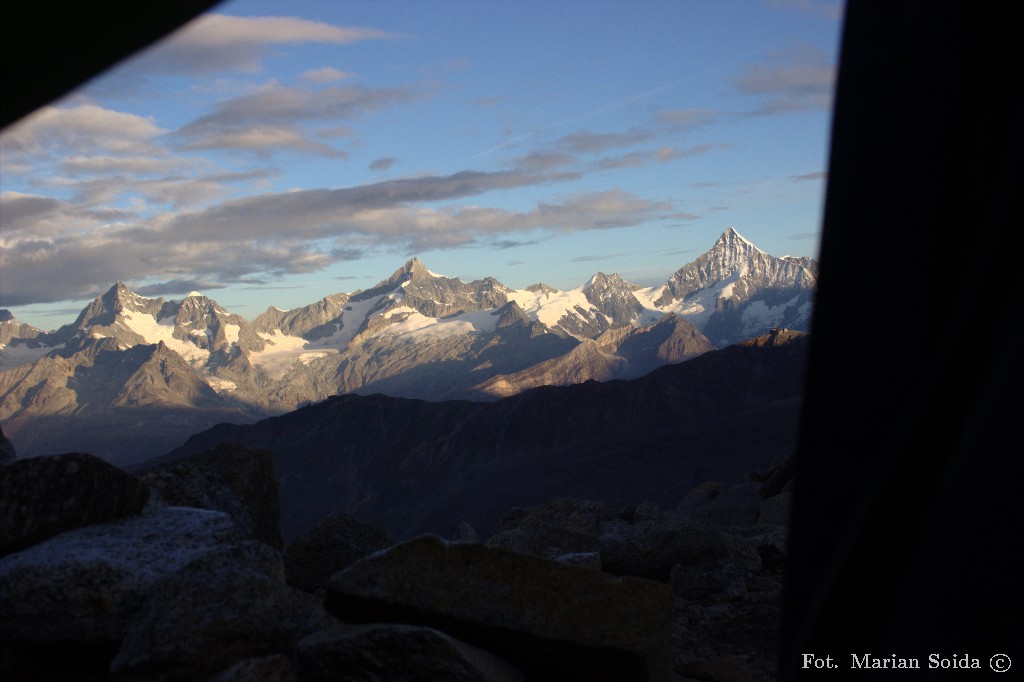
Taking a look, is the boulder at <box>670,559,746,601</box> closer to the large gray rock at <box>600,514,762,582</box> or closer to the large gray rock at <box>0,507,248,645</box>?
the large gray rock at <box>600,514,762,582</box>

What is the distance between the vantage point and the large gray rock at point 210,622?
4.74m

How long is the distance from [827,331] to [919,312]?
0.19 m

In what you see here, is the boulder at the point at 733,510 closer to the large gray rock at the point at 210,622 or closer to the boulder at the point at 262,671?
the large gray rock at the point at 210,622

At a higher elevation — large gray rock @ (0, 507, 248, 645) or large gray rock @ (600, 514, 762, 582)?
large gray rock @ (0, 507, 248, 645)

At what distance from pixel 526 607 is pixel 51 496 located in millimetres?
3593

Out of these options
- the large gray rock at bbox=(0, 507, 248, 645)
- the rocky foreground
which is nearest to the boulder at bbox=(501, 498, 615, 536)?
the rocky foreground

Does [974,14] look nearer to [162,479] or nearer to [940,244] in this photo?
[940,244]

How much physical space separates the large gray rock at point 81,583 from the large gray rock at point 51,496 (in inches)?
6.1

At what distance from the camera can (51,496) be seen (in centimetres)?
602

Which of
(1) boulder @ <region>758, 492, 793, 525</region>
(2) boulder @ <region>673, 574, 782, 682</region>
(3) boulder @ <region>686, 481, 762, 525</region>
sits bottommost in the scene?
(3) boulder @ <region>686, 481, 762, 525</region>

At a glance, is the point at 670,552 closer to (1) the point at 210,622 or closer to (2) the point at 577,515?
(1) the point at 210,622

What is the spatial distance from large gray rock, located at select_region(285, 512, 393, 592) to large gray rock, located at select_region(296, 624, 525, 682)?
4.93 metres

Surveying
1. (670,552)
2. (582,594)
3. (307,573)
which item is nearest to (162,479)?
(307,573)

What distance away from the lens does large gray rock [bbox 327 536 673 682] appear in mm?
5043
